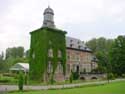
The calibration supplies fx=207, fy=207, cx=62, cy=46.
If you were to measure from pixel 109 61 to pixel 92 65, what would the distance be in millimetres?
6863

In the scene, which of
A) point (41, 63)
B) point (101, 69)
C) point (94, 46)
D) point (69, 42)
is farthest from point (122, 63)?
point (94, 46)

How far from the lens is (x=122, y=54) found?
53.2 metres

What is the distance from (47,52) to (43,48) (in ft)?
3.75

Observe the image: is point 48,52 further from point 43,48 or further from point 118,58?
point 118,58

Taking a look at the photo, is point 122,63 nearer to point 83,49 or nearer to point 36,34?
point 83,49

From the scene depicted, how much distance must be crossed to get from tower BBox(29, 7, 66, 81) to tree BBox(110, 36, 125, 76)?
15314 millimetres

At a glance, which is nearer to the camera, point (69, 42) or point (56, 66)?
point (56, 66)

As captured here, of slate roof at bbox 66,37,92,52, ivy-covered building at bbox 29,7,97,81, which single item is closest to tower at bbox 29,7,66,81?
ivy-covered building at bbox 29,7,97,81

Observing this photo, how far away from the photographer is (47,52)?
41.8 m

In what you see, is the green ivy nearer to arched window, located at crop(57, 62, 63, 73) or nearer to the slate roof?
arched window, located at crop(57, 62, 63, 73)

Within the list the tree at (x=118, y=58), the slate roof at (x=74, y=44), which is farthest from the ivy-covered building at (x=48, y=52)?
the tree at (x=118, y=58)

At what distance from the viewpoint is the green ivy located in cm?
4134

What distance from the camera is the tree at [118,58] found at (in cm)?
5266

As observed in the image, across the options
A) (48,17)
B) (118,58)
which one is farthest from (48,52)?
(118,58)
